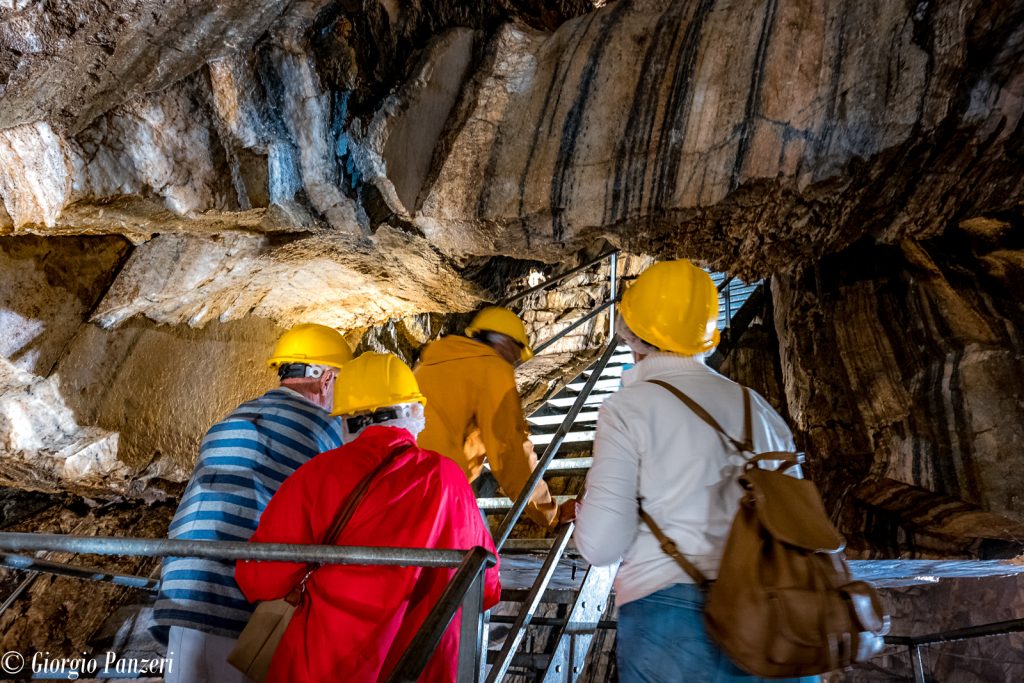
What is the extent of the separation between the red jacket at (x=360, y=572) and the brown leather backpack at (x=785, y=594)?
0.73 metres

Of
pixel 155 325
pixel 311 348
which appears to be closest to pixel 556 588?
pixel 311 348

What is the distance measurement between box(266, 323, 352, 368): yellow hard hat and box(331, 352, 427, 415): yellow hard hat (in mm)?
555

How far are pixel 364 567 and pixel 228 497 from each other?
693 mm

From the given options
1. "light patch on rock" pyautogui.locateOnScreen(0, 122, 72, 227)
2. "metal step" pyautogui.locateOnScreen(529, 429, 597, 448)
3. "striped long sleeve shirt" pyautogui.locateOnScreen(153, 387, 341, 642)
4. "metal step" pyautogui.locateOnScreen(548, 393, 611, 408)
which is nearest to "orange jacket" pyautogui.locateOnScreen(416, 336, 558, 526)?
"striped long sleeve shirt" pyautogui.locateOnScreen(153, 387, 341, 642)

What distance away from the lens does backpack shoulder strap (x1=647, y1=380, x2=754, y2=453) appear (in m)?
1.71

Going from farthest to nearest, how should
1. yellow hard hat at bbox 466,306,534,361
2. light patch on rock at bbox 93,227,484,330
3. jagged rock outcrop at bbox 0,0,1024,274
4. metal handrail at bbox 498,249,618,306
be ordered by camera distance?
metal handrail at bbox 498,249,618,306 → light patch on rock at bbox 93,227,484,330 → yellow hard hat at bbox 466,306,534,361 → jagged rock outcrop at bbox 0,0,1024,274

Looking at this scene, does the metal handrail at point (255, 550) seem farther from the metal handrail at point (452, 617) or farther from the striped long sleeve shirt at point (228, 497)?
the striped long sleeve shirt at point (228, 497)

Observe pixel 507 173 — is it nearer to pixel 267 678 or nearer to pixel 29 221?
pixel 29 221

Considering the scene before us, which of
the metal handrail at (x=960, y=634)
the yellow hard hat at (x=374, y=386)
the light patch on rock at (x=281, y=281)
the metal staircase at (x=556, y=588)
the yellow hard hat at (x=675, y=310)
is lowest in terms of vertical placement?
the metal handrail at (x=960, y=634)

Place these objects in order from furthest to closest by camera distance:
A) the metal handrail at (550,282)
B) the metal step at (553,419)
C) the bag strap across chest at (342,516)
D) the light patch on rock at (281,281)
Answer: the metal step at (553,419) → the metal handrail at (550,282) → the light patch on rock at (281,281) → the bag strap across chest at (342,516)

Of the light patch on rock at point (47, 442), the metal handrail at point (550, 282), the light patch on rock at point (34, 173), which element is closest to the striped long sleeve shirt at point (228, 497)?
the light patch on rock at point (34, 173)

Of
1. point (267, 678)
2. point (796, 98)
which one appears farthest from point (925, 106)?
point (267, 678)

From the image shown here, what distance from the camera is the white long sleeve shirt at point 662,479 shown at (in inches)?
64.6

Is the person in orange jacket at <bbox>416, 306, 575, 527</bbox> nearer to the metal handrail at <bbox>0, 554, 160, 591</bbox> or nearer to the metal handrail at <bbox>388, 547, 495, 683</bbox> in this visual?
the metal handrail at <bbox>0, 554, 160, 591</bbox>
